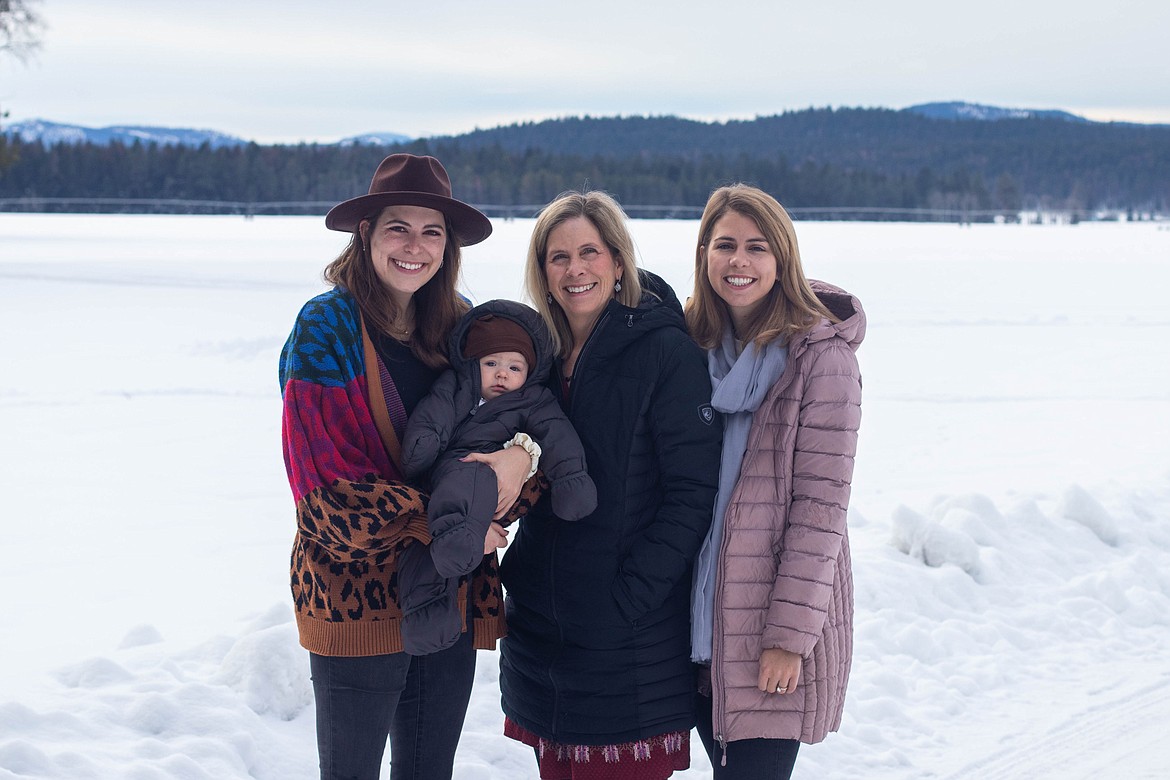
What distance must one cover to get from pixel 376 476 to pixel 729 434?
2.58 ft

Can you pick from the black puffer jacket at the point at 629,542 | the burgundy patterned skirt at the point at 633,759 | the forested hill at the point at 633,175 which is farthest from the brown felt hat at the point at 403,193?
the forested hill at the point at 633,175

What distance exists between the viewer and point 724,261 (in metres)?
2.48

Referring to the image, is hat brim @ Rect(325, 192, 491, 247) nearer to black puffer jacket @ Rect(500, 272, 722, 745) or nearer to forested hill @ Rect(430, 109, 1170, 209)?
black puffer jacket @ Rect(500, 272, 722, 745)

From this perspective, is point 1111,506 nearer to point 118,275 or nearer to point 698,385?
point 698,385

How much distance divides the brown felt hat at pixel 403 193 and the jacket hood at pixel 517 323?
0.78ft

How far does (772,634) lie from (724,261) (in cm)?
84

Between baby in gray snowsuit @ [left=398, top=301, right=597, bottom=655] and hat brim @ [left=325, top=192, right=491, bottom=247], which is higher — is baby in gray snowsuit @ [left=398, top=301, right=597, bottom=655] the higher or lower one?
the lower one

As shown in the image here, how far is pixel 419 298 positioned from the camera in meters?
2.57

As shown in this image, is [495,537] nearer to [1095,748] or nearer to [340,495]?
[340,495]

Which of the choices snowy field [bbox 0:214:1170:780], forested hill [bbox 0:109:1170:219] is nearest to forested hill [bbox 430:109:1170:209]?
forested hill [bbox 0:109:1170:219]

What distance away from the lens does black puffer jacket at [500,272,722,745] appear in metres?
2.37

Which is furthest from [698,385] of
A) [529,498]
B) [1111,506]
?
[1111,506]

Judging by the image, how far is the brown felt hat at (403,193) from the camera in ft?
8.04

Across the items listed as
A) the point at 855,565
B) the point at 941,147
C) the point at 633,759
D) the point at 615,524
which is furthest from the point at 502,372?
the point at 941,147
